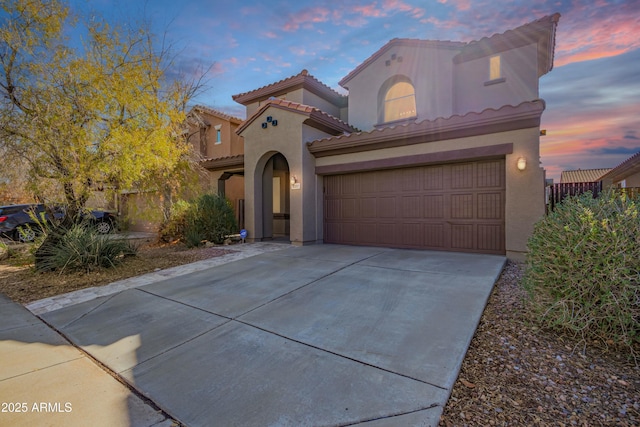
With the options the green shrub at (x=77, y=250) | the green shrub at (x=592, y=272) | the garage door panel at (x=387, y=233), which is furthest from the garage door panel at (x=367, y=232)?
the green shrub at (x=77, y=250)

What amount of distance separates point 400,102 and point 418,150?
438 centimetres

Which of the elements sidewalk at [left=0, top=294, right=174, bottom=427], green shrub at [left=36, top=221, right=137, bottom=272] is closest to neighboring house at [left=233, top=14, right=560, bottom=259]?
green shrub at [left=36, top=221, right=137, bottom=272]

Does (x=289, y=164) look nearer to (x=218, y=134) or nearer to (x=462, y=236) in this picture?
(x=462, y=236)

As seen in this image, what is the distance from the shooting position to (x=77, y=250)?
6.70 meters

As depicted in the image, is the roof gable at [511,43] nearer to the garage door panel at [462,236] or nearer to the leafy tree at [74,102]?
the garage door panel at [462,236]

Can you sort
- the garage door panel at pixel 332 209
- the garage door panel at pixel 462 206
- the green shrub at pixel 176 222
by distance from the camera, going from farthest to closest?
the green shrub at pixel 176 222 → the garage door panel at pixel 332 209 → the garage door panel at pixel 462 206

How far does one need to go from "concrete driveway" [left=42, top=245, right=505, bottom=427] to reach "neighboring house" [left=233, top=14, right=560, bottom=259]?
218 cm

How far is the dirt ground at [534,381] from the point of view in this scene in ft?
6.82

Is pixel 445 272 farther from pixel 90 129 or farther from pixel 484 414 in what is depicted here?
pixel 90 129

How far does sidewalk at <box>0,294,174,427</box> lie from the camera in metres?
2.25

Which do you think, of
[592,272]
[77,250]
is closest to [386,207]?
[592,272]

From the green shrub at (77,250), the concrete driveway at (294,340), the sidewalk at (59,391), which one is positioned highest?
the green shrub at (77,250)

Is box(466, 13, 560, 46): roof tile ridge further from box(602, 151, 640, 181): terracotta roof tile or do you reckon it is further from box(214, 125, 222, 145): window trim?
box(214, 125, 222, 145): window trim

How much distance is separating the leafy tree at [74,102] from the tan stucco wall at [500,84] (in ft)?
31.8
